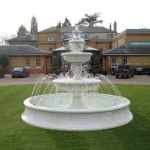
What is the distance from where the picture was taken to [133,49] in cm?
4384

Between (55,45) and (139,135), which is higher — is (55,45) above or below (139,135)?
above

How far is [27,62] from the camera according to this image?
45.0 metres

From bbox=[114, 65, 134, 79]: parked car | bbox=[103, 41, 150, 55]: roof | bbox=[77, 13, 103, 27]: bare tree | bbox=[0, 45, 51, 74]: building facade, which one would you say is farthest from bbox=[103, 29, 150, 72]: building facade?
bbox=[77, 13, 103, 27]: bare tree

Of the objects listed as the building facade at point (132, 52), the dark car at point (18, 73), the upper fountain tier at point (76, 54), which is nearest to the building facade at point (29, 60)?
the dark car at point (18, 73)

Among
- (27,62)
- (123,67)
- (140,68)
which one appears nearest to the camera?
(123,67)

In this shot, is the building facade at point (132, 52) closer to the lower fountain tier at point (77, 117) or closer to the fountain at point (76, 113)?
the fountain at point (76, 113)

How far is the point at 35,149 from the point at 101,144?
1791 mm

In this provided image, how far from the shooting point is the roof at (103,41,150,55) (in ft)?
140

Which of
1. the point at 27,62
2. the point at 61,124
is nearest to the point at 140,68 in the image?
the point at 27,62

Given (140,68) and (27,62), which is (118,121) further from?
(27,62)

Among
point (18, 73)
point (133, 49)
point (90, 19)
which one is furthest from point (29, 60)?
point (90, 19)

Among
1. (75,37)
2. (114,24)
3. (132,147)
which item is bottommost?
(132,147)

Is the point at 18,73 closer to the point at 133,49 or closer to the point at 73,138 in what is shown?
the point at 133,49

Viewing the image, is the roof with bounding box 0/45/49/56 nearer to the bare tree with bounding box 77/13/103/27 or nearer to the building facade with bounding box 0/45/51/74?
the building facade with bounding box 0/45/51/74
